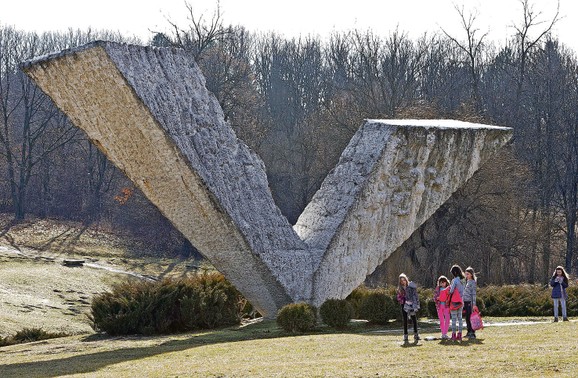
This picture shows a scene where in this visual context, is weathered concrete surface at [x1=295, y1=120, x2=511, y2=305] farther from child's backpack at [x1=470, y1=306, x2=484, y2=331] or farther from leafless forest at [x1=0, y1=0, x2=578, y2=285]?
leafless forest at [x1=0, y1=0, x2=578, y2=285]

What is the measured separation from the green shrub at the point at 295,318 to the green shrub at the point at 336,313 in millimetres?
543

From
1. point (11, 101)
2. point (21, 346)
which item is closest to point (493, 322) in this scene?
point (21, 346)

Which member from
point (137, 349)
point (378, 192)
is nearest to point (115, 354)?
point (137, 349)

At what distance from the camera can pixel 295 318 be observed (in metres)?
17.1

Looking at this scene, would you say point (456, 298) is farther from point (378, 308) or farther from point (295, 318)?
point (378, 308)

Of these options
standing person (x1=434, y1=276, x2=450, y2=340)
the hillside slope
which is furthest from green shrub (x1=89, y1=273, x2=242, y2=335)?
standing person (x1=434, y1=276, x2=450, y2=340)

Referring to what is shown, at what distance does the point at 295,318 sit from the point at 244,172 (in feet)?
9.23

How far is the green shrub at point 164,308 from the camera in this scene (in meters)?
18.5

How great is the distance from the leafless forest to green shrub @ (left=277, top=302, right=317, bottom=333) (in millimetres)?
14299

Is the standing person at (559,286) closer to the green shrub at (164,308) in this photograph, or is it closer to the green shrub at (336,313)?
the green shrub at (336,313)

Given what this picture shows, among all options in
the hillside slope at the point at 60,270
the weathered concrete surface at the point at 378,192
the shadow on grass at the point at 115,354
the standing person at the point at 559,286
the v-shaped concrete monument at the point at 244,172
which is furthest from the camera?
the hillside slope at the point at 60,270

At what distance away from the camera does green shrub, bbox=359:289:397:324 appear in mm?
18234

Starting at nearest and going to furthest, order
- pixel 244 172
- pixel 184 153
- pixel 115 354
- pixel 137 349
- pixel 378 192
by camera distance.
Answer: pixel 115 354
pixel 137 349
pixel 184 153
pixel 244 172
pixel 378 192

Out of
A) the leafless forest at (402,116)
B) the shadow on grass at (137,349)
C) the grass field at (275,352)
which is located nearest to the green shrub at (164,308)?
the shadow on grass at (137,349)
